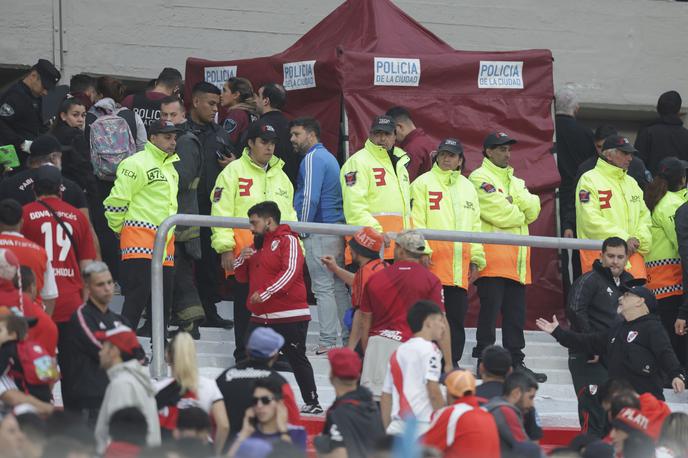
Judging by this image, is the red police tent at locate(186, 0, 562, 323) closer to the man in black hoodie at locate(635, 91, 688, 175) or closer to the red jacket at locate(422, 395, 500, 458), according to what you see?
the man in black hoodie at locate(635, 91, 688, 175)

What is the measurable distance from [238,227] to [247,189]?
91 cm

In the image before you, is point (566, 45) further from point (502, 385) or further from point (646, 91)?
point (502, 385)

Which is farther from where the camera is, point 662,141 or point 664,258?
point 662,141

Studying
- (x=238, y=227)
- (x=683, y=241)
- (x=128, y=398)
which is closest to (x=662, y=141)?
(x=683, y=241)

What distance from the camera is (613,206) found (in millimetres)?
13047

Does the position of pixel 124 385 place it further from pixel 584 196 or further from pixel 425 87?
pixel 425 87

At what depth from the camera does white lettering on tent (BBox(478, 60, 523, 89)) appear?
1458 centimetres

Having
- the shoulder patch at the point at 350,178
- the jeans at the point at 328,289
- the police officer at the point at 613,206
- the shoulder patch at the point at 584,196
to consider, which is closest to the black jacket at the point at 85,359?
the jeans at the point at 328,289

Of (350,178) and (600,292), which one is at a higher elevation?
(350,178)

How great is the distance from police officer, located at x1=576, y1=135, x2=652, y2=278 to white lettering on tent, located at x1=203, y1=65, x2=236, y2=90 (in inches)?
148

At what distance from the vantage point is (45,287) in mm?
10242

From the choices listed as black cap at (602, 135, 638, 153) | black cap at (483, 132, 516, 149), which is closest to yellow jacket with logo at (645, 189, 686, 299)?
black cap at (602, 135, 638, 153)

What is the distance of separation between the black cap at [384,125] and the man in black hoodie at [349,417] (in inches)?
137

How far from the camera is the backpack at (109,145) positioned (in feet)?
41.8
